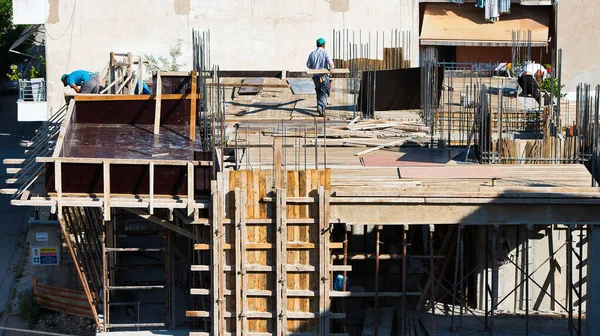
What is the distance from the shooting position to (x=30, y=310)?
3059 centimetres

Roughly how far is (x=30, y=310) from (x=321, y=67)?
30.1 feet

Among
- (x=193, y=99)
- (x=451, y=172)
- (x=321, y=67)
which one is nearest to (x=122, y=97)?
(x=193, y=99)

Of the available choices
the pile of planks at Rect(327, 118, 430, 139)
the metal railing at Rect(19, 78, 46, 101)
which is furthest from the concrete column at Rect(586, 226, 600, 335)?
the metal railing at Rect(19, 78, 46, 101)

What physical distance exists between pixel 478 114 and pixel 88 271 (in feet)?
29.3

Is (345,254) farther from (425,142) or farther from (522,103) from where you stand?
(522,103)

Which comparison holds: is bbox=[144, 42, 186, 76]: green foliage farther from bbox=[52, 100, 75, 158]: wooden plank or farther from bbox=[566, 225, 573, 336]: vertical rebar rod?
bbox=[566, 225, 573, 336]: vertical rebar rod

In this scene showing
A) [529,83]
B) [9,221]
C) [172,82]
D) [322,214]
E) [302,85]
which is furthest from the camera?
[9,221]

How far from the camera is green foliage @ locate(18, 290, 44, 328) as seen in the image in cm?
3031

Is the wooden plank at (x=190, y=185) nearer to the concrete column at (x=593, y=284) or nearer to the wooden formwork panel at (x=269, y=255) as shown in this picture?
the wooden formwork panel at (x=269, y=255)

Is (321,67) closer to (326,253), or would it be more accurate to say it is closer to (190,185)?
(190,185)

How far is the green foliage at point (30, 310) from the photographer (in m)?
30.3

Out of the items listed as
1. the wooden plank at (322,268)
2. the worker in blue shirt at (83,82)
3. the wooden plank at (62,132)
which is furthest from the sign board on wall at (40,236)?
the wooden plank at (322,268)

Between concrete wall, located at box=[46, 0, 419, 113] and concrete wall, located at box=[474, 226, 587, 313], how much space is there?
74.5 feet

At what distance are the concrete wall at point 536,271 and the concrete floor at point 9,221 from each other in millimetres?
11901
